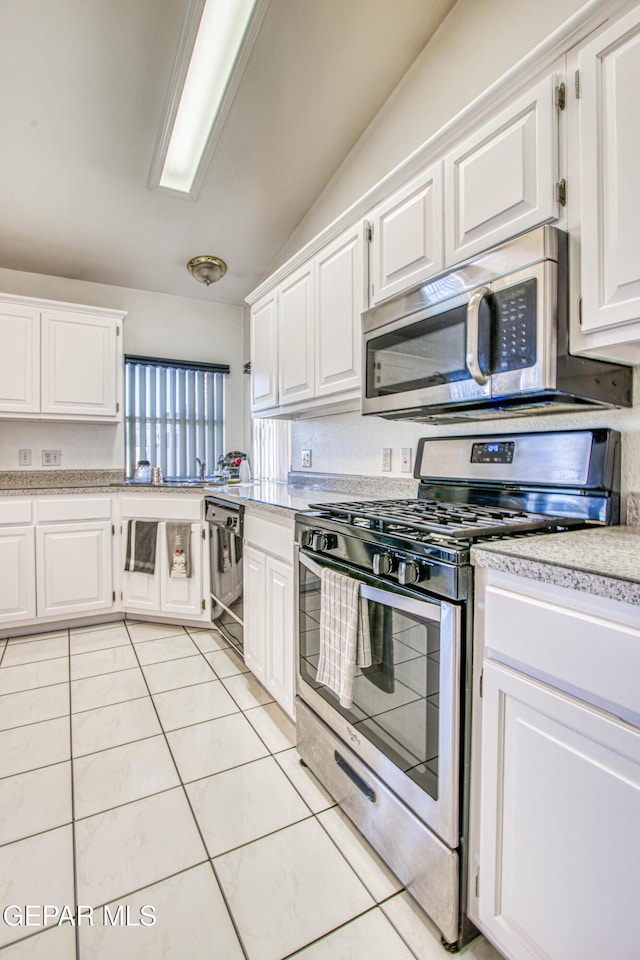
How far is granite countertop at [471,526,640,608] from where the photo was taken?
75cm

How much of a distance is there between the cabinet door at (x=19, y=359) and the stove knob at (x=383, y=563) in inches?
116

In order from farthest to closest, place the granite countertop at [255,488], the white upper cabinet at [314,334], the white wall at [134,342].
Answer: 1. the white wall at [134,342]
2. the granite countertop at [255,488]
3. the white upper cabinet at [314,334]

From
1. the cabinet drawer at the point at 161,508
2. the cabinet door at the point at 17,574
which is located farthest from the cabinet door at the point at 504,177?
the cabinet door at the point at 17,574

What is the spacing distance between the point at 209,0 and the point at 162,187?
1.14 meters

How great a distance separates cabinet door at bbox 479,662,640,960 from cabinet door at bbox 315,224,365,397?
57.3 inches

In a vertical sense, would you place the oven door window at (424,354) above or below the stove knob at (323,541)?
above

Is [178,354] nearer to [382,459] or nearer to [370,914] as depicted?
[382,459]

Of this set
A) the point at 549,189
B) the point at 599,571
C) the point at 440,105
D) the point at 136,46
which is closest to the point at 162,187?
the point at 136,46

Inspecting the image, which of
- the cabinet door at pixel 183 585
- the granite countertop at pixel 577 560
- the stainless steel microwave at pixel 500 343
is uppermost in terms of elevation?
the stainless steel microwave at pixel 500 343

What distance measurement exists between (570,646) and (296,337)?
2048 millimetres

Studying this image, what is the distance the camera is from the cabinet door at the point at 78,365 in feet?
10.4

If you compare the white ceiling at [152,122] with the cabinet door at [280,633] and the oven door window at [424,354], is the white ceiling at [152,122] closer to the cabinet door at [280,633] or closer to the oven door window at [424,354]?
the oven door window at [424,354]

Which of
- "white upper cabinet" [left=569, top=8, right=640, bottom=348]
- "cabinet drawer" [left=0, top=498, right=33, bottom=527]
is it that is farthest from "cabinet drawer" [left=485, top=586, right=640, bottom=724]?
"cabinet drawer" [left=0, top=498, right=33, bottom=527]

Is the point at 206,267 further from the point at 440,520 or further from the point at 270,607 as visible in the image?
the point at 440,520
